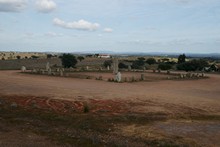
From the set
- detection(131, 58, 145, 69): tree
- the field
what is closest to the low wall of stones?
detection(131, 58, 145, 69): tree

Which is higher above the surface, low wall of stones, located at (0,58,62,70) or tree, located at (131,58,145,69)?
low wall of stones, located at (0,58,62,70)

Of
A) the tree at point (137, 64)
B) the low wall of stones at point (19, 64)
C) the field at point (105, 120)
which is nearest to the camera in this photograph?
the field at point (105, 120)

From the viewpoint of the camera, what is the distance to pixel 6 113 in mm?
15234

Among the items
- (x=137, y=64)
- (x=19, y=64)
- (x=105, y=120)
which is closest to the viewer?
(x=105, y=120)

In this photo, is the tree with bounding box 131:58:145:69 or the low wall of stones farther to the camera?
the tree with bounding box 131:58:145:69

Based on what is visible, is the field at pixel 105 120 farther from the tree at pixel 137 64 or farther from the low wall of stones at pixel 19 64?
the low wall of stones at pixel 19 64

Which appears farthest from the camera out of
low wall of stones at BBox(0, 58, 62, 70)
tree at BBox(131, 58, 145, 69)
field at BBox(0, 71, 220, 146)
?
tree at BBox(131, 58, 145, 69)

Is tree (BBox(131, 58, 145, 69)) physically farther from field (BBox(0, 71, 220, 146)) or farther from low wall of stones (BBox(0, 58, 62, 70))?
field (BBox(0, 71, 220, 146))

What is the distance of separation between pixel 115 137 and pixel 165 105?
26.6ft

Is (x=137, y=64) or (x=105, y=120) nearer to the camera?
(x=105, y=120)

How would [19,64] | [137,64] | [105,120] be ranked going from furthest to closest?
[137,64]
[19,64]
[105,120]

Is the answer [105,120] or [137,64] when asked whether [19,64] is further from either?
[105,120]

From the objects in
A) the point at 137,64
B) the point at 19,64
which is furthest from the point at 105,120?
the point at 19,64

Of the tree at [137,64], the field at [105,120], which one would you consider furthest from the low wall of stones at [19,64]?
the field at [105,120]
